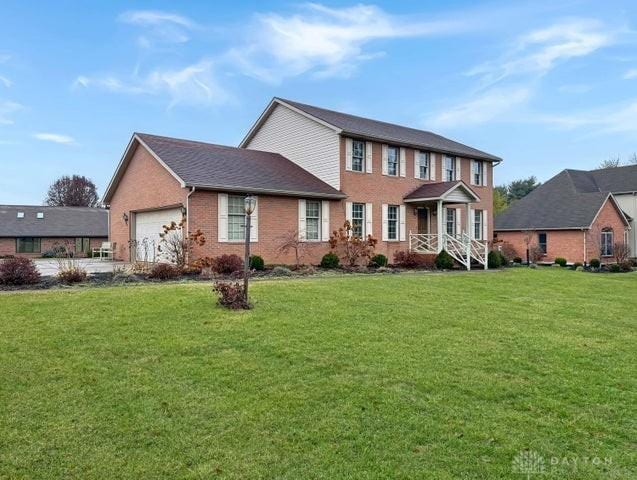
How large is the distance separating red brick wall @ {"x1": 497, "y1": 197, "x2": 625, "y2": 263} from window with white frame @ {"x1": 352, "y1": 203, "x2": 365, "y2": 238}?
15.3 m

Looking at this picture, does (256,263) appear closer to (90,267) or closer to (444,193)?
(90,267)

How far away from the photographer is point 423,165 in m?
22.5

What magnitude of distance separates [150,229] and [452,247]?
1306cm

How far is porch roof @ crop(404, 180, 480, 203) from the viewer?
20188 mm

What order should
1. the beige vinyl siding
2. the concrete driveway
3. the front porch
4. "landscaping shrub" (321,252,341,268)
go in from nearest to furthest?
1. the concrete driveway
2. "landscaping shrub" (321,252,341,268)
3. the beige vinyl siding
4. the front porch

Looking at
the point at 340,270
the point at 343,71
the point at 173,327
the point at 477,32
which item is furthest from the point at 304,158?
the point at 173,327

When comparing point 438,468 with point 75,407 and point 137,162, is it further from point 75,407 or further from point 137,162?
point 137,162

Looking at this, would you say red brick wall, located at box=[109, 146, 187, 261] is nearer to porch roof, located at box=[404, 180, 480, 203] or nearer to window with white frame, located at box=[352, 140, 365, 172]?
window with white frame, located at box=[352, 140, 365, 172]

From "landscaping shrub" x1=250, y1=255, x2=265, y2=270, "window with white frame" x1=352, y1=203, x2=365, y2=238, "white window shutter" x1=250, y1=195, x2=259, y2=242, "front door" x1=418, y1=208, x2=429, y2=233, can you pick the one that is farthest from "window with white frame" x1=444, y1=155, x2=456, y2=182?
"landscaping shrub" x1=250, y1=255, x2=265, y2=270

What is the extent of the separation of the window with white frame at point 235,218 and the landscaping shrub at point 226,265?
2.11 meters

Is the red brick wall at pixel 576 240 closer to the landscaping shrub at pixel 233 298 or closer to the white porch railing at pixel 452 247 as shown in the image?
the white porch railing at pixel 452 247

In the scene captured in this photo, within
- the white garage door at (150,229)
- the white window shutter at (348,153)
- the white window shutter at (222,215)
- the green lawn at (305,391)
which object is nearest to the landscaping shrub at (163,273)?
the white window shutter at (222,215)

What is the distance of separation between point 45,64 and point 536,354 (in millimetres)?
17668

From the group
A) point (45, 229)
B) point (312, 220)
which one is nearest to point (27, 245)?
point (45, 229)
